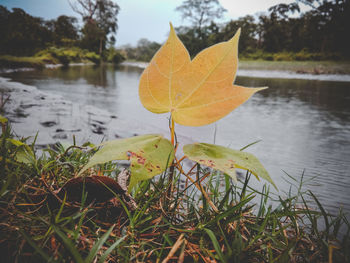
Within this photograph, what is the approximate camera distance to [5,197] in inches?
15.3

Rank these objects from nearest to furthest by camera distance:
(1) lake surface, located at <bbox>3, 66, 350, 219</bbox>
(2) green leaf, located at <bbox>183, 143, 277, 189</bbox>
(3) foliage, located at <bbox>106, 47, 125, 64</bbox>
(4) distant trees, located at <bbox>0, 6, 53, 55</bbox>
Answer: (2) green leaf, located at <bbox>183, 143, 277, 189</bbox> < (1) lake surface, located at <bbox>3, 66, 350, 219</bbox> < (4) distant trees, located at <bbox>0, 6, 53, 55</bbox> < (3) foliage, located at <bbox>106, 47, 125, 64</bbox>

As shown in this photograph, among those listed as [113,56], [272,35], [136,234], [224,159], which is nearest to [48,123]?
[136,234]

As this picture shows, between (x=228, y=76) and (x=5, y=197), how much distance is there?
50cm

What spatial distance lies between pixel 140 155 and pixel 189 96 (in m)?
0.13

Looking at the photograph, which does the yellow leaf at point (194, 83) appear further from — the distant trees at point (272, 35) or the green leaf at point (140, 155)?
the distant trees at point (272, 35)

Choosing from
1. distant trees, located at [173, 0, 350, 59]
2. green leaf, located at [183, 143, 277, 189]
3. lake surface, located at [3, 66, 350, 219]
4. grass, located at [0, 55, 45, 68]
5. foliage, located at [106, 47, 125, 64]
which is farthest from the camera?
foliage, located at [106, 47, 125, 64]

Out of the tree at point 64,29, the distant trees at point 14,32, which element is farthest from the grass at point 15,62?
the tree at point 64,29

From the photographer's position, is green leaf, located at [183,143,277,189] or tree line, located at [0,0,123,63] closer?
green leaf, located at [183,143,277,189]

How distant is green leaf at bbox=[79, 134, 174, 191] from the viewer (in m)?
0.27

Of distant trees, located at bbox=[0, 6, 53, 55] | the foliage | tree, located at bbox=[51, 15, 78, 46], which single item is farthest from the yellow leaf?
the foliage

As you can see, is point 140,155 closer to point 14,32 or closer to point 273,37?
point 14,32

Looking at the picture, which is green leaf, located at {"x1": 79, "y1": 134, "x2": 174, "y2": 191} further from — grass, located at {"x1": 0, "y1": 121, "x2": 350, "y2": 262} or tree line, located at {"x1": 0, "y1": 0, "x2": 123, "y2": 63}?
tree line, located at {"x1": 0, "y1": 0, "x2": 123, "y2": 63}

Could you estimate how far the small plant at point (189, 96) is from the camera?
0.29 m

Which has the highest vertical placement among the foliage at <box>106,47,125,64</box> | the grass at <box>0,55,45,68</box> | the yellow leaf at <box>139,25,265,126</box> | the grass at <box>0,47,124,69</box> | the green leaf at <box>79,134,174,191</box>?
the foliage at <box>106,47,125,64</box>
